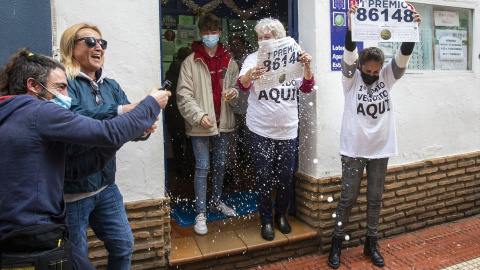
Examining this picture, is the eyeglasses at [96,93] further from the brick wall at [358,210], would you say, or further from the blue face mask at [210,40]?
the blue face mask at [210,40]

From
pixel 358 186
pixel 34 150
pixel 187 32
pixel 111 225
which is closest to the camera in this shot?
pixel 34 150

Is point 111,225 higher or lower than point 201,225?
higher

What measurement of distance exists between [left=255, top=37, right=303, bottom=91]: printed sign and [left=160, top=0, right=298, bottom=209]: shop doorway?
2.09 meters

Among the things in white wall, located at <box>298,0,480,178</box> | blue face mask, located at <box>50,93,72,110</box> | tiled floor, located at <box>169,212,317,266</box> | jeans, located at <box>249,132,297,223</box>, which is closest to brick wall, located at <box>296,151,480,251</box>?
white wall, located at <box>298,0,480,178</box>

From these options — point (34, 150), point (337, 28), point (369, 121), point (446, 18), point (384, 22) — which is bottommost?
point (34, 150)

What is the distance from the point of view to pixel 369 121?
372 cm

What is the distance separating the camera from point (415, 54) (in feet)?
15.8

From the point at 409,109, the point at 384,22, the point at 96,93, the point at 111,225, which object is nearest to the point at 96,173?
the point at 111,225

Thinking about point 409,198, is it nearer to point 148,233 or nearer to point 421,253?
point 421,253

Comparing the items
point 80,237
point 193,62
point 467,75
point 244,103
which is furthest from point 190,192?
point 467,75

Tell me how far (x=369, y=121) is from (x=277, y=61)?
104 cm

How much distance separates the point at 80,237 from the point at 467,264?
3528 mm

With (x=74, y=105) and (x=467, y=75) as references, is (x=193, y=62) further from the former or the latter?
(x=467, y=75)

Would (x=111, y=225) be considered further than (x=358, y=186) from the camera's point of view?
No
